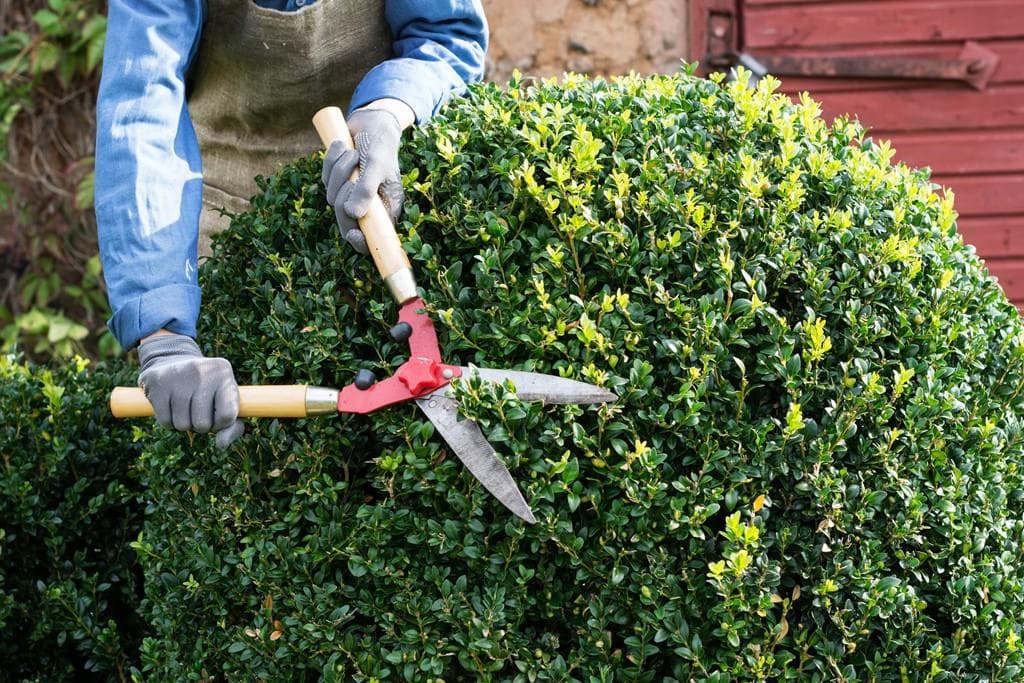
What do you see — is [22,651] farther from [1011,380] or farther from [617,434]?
[1011,380]

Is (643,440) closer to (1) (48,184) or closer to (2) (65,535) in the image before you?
(2) (65,535)

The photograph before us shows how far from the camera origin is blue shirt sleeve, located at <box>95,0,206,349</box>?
204 centimetres

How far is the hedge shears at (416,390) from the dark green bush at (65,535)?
37.0 inches

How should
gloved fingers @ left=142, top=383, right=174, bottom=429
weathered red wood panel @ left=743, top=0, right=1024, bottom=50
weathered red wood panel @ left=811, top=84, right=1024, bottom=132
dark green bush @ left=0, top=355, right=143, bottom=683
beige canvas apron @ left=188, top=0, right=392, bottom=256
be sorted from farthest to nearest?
weathered red wood panel @ left=811, top=84, right=1024, bottom=132 → weathered red wood panel @ left=743, top=0, right=1024, bottom=50 → dark green bush @ left=0, top=355, right=143, bottom=683 → beige canvas apron @ left=188, top=0, right=392, bottom=256 → gloved fingers @ left=142, top=383, right=174, bottom=429

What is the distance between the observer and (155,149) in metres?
2.13

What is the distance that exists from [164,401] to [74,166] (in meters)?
4.12

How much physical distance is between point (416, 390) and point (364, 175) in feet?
1.38

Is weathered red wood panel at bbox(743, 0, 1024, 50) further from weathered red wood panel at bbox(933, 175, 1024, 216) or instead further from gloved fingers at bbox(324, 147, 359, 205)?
gloved fingers at bbox(324, 147, 359, 205)

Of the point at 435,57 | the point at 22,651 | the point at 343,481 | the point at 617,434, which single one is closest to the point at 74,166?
the point at 22,651

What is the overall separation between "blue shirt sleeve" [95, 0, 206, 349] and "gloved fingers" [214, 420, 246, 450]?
Answer: 226 mm

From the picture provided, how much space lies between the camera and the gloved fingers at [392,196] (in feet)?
6.59

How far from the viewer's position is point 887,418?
1.86 meters

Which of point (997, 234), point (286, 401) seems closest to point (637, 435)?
point (286, 401)

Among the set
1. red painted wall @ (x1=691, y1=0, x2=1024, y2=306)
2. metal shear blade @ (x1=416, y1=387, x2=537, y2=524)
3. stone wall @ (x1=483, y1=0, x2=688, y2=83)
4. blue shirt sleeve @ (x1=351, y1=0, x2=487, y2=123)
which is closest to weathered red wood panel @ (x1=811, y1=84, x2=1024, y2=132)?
red painted wall @ (x1=691, y1=0, x2=1024, y2=306)
